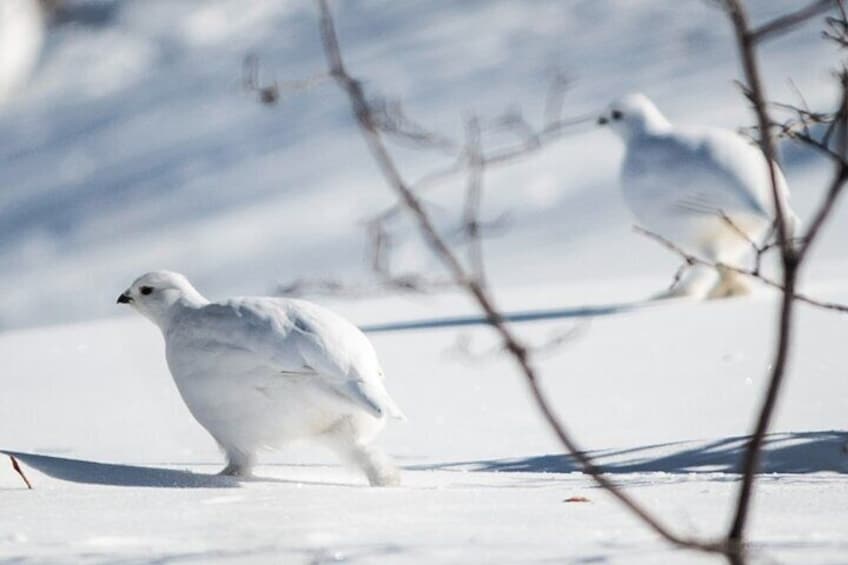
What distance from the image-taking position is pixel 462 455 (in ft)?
11.8

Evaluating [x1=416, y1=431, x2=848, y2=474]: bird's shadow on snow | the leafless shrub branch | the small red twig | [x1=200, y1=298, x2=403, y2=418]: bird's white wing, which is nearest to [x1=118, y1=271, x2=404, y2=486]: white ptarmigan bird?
[x1=200, y1=298, x2=403, y2=418]: bird's white wing

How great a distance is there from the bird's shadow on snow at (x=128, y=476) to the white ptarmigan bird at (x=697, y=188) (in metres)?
2.86

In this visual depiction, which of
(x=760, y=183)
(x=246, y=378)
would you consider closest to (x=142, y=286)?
(x=246, y=378)

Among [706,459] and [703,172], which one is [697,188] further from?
[706,459]

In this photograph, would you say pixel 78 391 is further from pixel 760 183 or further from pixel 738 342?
pixel 760 183

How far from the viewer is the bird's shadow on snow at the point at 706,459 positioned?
10.4 ft

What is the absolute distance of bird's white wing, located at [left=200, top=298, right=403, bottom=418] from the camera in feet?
9.20

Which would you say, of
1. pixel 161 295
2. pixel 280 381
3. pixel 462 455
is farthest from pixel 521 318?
pixel 280 381

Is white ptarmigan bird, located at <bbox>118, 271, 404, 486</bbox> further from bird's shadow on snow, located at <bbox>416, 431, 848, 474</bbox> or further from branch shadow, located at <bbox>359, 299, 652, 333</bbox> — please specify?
branch shadow, located at <bbox>359, 299, 652, 333</bbox>

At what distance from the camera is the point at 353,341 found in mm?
2885

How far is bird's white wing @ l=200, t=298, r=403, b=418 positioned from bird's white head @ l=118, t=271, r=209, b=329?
10.7 inches

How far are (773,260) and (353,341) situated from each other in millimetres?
5698

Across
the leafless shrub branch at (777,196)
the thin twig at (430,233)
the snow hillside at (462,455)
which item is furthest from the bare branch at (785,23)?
the snow hillside at (462,455)

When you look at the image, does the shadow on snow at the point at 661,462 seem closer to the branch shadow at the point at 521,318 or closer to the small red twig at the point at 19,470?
the small red twig at the point at 19,470
